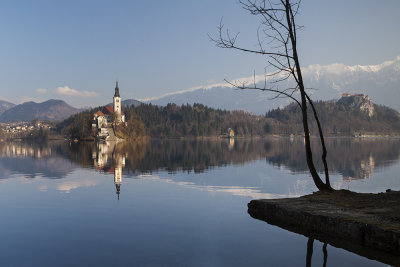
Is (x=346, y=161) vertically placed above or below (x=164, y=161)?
below

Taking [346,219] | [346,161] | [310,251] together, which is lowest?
[346,161]

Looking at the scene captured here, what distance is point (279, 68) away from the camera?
1836 cm

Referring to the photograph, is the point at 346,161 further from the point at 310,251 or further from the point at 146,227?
the point at 310,251

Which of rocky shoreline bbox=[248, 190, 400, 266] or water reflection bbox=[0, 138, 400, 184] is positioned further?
water reflection bbox=[0, 138, 400, 184]

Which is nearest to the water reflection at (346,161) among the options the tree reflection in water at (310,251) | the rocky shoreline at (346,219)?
the rocky shoreline at (346,219)

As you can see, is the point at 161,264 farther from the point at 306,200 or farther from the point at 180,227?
the point at 306,200

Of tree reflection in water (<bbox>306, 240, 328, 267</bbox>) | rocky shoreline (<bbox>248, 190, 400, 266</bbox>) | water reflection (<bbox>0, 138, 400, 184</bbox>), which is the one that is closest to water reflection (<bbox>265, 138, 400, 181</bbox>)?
water reflection (<bbox>0, 138, 400, 184</bbox>)

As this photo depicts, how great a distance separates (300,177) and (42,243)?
23753 mm

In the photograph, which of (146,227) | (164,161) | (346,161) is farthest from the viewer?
(346,161)

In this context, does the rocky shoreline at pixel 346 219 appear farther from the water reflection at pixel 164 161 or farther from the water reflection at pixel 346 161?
the water reflection at pixel 346 161

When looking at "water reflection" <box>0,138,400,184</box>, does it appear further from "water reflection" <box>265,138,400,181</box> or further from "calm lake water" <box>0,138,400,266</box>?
"calm lake water" <box>0,138,400,266</box>

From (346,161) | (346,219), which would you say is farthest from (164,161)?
(346,219)

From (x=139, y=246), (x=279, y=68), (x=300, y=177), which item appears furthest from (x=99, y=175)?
(x=139, y=246)

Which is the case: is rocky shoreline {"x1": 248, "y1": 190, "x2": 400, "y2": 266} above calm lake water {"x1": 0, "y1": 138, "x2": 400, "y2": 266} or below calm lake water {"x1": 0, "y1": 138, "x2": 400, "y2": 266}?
above
